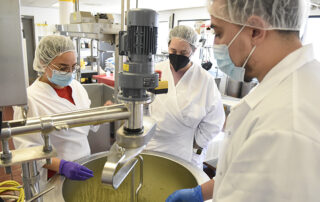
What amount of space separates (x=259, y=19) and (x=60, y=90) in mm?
981

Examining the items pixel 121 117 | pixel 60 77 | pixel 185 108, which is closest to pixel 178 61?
pixel 185 108

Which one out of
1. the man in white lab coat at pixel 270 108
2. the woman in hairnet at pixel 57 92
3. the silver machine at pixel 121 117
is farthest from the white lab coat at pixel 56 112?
the man in white lab coat at pixel 270 108

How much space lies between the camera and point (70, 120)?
47 cm

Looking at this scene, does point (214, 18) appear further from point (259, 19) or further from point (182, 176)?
point (182, 176)

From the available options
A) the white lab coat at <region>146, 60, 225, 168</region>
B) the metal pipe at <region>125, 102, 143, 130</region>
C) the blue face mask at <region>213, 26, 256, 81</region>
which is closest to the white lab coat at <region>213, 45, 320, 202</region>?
the blue face mask at <region>213, 26, 256, 81</region>

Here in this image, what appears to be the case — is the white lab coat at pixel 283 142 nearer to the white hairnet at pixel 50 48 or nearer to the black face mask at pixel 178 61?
the black face mask at pixel 178 61

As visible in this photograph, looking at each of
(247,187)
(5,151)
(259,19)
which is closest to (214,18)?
(259,19)

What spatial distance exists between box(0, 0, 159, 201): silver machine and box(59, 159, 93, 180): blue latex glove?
0.73 feet

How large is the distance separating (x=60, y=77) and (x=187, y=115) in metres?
0.69

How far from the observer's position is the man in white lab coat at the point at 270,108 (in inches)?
17.1

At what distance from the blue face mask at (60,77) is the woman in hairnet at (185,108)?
489 millimetres

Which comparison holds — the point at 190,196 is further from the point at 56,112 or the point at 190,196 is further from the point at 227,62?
the point at 56,112

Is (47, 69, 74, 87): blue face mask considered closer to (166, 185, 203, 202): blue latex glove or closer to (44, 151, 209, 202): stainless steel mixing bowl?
(44, 151, 209, 202): stainless steel mixing bowl

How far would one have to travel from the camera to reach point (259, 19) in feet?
1.84
